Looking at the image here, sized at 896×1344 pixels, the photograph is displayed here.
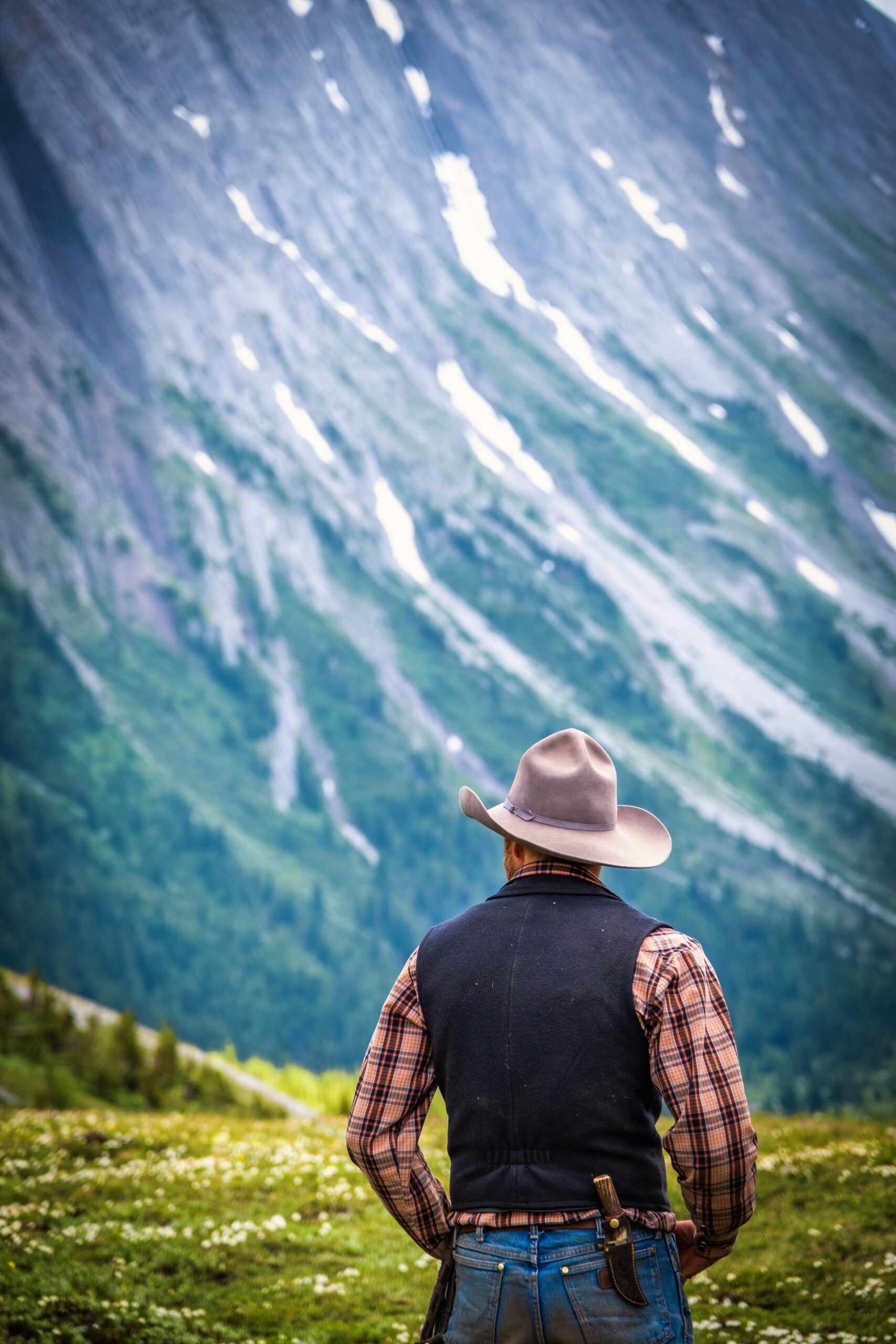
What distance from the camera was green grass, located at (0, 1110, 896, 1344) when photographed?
207 inches

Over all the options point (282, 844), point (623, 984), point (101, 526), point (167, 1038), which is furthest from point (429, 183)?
point (623, 984)

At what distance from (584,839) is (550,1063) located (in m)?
0.55

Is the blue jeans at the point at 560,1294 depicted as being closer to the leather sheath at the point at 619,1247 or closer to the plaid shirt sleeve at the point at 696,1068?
the leather sheath at the point at 619,1247

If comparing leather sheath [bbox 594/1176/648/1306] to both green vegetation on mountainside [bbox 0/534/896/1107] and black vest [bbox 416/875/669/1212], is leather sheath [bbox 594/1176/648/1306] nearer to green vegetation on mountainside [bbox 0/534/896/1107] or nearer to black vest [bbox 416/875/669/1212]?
black vest [bbox 416/875/669/1212]

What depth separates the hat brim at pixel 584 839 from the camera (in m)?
2.46

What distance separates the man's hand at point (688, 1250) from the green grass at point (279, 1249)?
3.18m

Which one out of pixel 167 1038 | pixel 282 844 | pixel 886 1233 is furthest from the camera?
pixel 282 844

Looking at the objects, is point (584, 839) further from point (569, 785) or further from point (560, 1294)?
point (560, 1294)

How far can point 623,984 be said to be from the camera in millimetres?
2217

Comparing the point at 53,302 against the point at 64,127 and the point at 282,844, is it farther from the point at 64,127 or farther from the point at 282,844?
the point at 282,844

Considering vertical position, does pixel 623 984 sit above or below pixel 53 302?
above

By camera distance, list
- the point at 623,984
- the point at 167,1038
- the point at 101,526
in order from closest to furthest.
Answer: the point at 623,984, the point at 167,1038, the point at 101,526

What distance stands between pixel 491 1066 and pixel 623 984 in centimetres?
36

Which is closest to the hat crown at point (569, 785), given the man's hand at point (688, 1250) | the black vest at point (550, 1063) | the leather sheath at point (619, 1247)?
the black vest at point (550, 1063)
